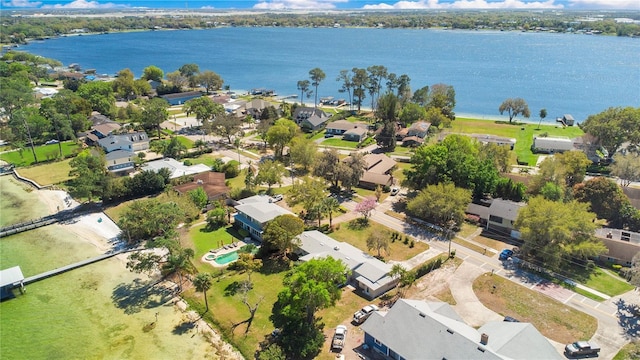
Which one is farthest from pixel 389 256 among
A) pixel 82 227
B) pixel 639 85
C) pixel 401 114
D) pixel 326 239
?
pixel 639 85

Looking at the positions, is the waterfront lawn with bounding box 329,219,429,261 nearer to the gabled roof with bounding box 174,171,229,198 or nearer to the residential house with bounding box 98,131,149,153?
the gabled roof with bounding box 174,171,229,198

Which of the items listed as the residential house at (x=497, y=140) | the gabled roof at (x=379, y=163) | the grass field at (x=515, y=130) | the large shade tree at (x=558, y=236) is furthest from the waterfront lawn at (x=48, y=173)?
the grass field at (x=515, y=130)

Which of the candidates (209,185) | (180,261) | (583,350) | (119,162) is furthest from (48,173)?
(583,350)

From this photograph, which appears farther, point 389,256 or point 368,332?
point 389,256

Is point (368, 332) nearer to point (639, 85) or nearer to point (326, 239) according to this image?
point (326, 239)

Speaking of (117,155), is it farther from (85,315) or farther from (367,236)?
(367,236)

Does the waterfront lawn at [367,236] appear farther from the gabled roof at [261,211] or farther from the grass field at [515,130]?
the grass field at [515,130]
